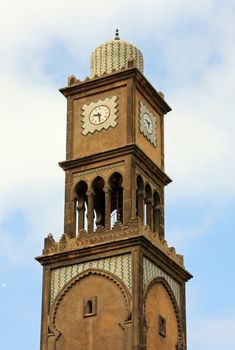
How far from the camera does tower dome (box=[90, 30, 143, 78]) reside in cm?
5241

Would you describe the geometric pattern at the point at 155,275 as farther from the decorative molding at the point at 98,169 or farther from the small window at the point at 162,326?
the decorative molding at the point at 98,169

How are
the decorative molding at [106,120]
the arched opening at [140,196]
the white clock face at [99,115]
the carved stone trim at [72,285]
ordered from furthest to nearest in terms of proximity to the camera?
the white clock face at [99,115] < the decorative molding at [106,120] < the arched opening at [140,196] < the carved stone trim at [72,285]

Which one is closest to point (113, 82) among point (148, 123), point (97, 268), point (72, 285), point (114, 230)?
point (148, 123)

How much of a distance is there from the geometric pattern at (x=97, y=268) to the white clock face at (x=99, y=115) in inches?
294

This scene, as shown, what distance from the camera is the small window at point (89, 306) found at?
46188mm

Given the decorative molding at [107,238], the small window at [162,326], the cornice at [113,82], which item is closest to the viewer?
the decorative molding at [107,238]

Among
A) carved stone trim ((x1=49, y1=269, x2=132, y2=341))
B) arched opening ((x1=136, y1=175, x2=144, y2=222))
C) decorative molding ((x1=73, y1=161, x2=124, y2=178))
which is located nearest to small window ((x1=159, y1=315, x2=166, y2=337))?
carved stone trim ((x1=49, y1=269, x2=132, y2=341))

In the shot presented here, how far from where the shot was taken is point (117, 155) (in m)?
49.4

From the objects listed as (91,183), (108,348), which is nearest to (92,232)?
(91,183)

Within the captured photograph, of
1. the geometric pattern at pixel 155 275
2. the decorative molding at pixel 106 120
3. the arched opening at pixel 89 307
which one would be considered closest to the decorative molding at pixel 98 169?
Answer: the decorative molding at pixel 106 120

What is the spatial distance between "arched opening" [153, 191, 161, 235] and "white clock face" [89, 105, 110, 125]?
4.40 m

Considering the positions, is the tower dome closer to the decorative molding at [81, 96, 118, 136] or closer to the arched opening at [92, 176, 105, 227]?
the decorative molding at [81, 96, 118, 136]

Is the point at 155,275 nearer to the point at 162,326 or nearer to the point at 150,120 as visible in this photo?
the point at 162,326

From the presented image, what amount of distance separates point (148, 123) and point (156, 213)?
14.9 ft
